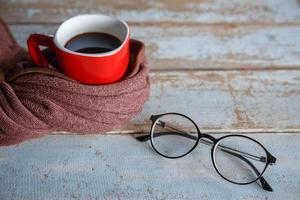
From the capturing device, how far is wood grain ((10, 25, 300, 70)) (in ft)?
2.19

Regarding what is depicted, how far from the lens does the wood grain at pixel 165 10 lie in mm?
734

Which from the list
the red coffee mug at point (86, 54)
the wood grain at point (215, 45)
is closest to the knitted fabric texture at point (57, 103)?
the red coffee mug at point (86, 54)

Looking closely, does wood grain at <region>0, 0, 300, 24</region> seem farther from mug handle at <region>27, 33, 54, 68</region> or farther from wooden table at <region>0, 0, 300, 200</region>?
mug handle at <region>27, 33, 54, 68</region>

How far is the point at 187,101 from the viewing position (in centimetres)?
61

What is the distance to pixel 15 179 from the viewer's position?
1.67ft

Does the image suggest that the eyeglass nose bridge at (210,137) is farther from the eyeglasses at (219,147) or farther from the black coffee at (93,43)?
the black coffee at (93,43)

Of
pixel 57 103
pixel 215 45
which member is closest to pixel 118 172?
pixel 57 103

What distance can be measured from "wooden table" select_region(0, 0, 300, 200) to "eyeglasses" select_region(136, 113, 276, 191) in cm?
1

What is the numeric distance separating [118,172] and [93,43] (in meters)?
0.17

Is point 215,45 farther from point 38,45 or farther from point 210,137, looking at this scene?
point 38,45

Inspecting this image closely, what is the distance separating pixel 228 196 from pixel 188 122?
124mm

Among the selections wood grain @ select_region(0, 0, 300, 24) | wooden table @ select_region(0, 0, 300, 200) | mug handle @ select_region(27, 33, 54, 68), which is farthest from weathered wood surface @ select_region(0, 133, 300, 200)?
wood grain @ select_region(0, 0, 300, 24)

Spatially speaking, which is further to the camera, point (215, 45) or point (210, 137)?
point (215, 45)

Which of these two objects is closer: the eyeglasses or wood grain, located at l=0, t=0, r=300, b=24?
the eyeglasses
